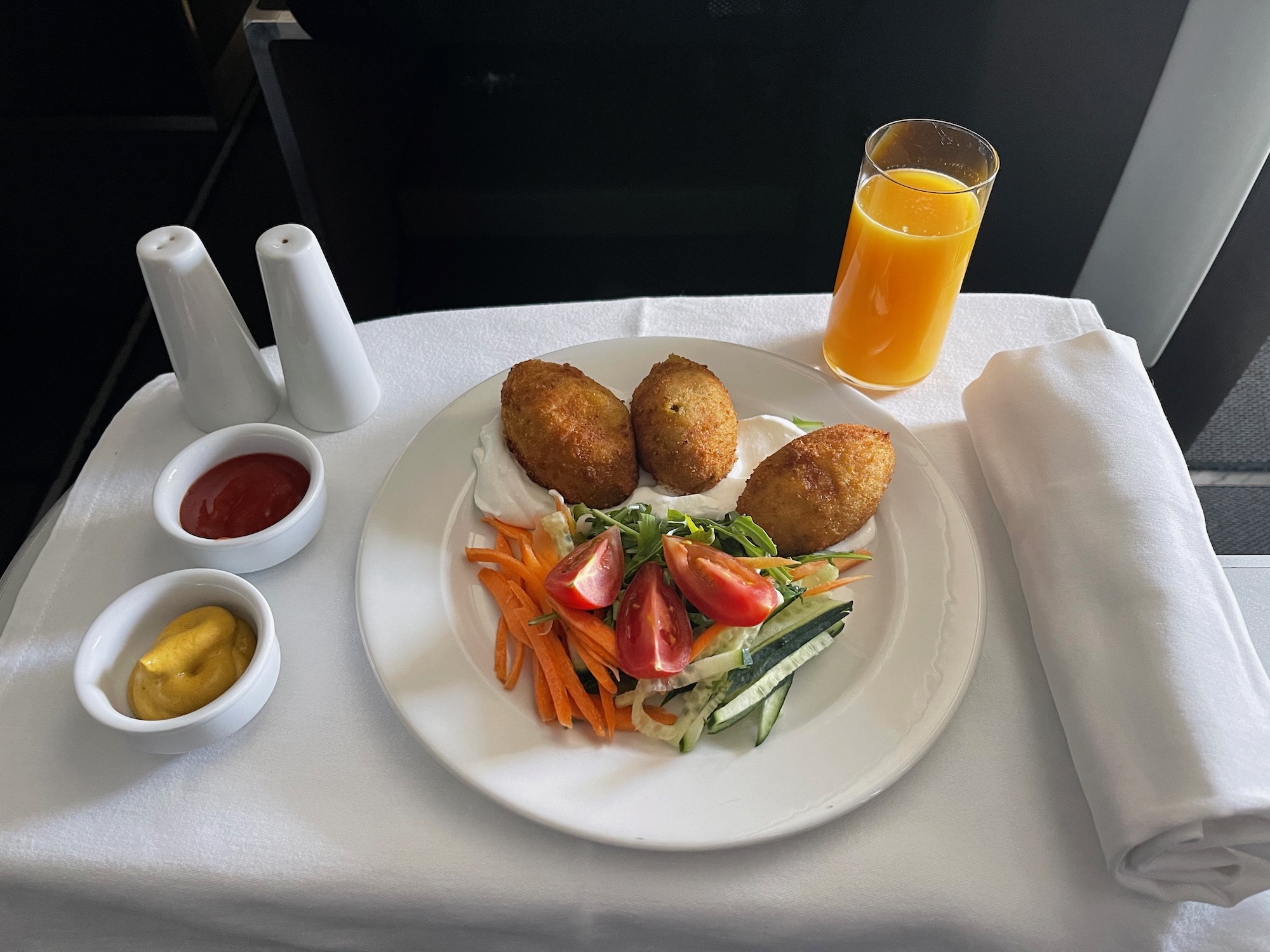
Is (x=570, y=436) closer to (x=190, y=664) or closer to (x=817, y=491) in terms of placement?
(x=817, y=491)

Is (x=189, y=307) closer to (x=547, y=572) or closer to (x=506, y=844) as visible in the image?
(x=547, y=572)

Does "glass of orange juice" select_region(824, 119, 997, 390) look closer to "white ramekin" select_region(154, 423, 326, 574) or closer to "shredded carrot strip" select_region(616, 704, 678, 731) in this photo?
"shredded carrot strip" select_region(616, 704, 678, 731)

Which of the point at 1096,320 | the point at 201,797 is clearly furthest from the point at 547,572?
the point at 1096,320

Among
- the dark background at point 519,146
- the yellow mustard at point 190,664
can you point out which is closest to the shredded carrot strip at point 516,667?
the yellow mustard at point 190,664

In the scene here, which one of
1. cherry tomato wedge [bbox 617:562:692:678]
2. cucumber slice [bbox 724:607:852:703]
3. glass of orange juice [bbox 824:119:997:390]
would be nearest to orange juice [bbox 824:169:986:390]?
glass of orange juice [bbox 824:119:997:390]

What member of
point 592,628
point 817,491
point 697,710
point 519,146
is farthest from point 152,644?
point 519,146

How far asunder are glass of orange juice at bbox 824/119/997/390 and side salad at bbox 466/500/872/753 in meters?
0.50

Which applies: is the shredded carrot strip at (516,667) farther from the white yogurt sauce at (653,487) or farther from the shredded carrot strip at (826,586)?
the shredded carrot strip at (826,586)

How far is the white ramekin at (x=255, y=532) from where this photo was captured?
4.25 feet

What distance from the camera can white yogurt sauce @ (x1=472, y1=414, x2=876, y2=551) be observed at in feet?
4.58

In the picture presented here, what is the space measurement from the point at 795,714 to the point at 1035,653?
1.21 ft

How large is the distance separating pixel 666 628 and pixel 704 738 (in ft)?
0.50

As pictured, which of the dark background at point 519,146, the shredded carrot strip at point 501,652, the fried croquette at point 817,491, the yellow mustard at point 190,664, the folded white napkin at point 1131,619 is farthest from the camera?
the dark background at point 519,146

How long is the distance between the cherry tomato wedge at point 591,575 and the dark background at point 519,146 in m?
1.77
